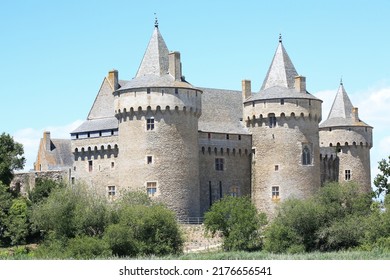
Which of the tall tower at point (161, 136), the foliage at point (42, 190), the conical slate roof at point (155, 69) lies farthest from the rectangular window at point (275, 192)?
the foliage at point (42, 190)

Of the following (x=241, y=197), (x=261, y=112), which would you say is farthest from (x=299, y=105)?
(x=241, y=197)

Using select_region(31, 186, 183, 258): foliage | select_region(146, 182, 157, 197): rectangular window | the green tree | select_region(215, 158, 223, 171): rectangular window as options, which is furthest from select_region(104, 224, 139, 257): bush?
select_region(215, 158, 223, 171): rectangular window

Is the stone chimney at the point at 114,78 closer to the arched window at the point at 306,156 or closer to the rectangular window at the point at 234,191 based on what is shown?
the rectangular window at the point at 234,191

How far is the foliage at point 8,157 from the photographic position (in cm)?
7919

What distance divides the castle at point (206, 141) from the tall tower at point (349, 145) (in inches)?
3.0

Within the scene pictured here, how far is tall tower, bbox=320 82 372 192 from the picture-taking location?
8206 cm

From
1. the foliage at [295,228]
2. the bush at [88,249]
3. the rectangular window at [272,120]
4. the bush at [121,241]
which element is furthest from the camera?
the rectangular window at [272,120]

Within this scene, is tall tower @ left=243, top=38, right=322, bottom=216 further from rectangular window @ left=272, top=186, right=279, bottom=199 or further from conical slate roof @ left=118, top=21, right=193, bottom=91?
conical slate roof @ left=118, top=21, right=193, bottom=91

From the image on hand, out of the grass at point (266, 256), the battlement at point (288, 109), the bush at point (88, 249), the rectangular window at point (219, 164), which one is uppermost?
the battlement at point (288, 109)

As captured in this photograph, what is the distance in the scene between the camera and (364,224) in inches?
2581

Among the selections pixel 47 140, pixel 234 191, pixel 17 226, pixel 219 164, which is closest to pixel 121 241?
pixel 17 226

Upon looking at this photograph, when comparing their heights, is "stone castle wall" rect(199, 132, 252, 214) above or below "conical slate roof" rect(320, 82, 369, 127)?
below
